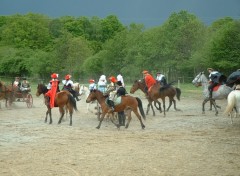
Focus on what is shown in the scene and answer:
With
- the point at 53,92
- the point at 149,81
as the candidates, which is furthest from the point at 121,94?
the point at 149,81

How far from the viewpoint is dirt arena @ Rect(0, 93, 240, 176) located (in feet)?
32.1

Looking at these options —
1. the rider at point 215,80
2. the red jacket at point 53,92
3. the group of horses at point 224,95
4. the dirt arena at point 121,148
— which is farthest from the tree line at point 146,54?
the red jacket at point 53,92

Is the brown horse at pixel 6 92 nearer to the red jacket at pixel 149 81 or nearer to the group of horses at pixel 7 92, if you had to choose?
the group of horses at pixel 7 92

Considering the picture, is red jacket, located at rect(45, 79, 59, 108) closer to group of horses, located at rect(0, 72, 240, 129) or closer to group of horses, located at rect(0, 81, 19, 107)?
group of horses, located at rect(0, 72, 240, 129)

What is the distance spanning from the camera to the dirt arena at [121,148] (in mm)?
9789

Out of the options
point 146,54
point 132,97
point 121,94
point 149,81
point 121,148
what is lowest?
point 121,148

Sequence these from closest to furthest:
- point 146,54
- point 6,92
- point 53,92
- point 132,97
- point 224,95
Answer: point 132,97 < point 53,92 < point 224,95 < point 6,92 < point 146,54

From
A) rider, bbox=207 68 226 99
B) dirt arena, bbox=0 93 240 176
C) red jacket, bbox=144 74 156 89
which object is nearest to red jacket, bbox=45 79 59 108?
dirt arena, bbox=0 93 240 176

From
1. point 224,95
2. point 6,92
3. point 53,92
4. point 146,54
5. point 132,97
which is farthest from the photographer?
point 146,54

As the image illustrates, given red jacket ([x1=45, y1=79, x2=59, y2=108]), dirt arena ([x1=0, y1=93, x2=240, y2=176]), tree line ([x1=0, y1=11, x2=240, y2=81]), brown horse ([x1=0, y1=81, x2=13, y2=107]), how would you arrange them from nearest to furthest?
dirt arena ([x1=0, y1=93, x2=240, y2=176]) < red jacket ([x1=45, y1=79, x2=59, y2=108]) < brown horse ([x1=0, y1=81, x2=13, y2=107]) < tree line ([x1=0, y1=11, x2=240, y2=81])

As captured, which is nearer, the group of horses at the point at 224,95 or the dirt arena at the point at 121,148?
the dirt arena at the point at 121,148

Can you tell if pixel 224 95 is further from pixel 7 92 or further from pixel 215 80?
pixel 7 92

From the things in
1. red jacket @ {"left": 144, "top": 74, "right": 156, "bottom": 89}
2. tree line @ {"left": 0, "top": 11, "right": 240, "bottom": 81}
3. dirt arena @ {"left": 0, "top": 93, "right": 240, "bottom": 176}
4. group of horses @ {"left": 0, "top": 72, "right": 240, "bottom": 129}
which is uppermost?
tree line @ {"left": 0, "top": 11, "right": 240, "bottom": 81}

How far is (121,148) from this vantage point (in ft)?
40.7
